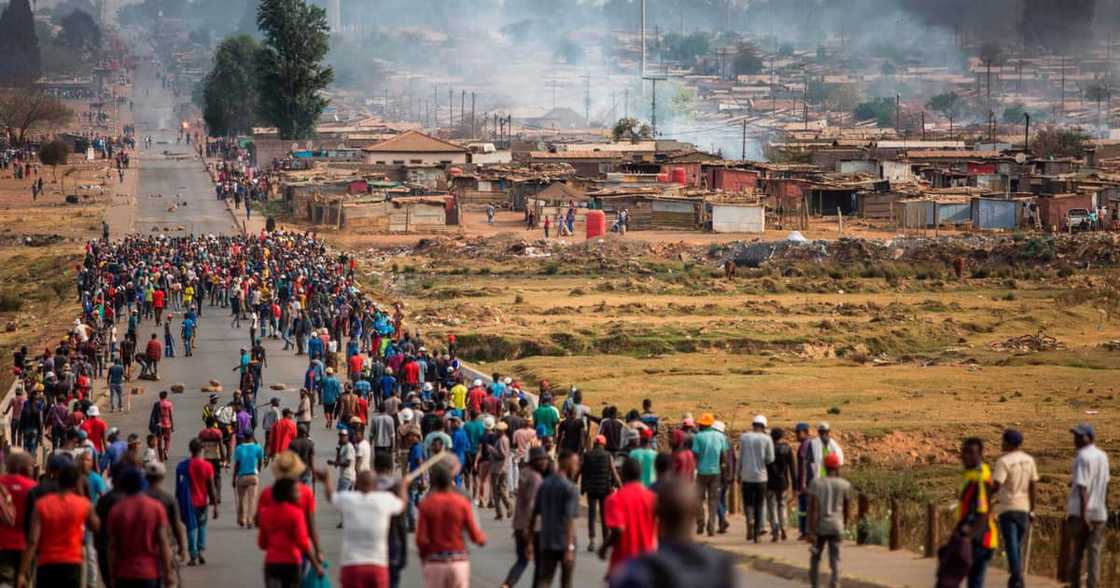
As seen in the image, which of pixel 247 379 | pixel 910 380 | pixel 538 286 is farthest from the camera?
pixel 538 286

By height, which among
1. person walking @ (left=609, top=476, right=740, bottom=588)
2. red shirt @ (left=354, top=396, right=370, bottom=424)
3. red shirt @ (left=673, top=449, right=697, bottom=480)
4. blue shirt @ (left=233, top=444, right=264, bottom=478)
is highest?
person walking @ (left=609, top=476, right=740, bottom=588)

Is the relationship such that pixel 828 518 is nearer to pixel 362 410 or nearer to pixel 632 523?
pixel 632 523

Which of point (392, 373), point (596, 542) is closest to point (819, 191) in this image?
point (392, 373)

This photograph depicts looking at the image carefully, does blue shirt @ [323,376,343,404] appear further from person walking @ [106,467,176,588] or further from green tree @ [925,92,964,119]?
green tree @ [925,92,964,119]

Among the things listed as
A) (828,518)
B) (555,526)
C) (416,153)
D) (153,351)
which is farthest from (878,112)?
(555,526)

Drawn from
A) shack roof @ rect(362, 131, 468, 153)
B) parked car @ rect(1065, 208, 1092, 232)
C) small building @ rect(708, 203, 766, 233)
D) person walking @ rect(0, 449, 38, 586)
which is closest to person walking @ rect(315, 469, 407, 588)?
person walking @ rect(0, 449, 38, 586)

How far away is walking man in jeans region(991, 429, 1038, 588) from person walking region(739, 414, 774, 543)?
3.08 metres

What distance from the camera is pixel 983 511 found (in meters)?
12.7

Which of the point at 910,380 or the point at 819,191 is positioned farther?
Answer: the point at 819,191

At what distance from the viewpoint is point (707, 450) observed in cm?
1659

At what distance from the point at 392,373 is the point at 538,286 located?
2710 centimetres

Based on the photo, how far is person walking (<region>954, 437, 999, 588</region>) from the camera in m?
12.6

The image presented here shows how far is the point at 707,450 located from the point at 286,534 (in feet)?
20.0

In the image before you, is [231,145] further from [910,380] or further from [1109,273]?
[910,380]
